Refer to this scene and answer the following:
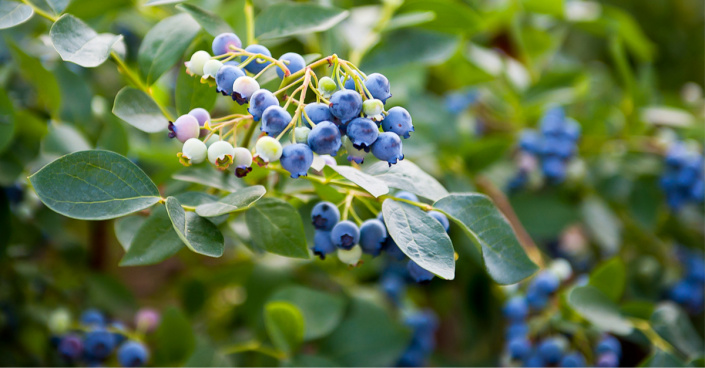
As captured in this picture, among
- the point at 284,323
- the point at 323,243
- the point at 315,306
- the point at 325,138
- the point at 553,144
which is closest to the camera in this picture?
the point at 325,138

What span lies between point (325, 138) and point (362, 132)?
3cm

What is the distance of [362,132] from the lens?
49cm

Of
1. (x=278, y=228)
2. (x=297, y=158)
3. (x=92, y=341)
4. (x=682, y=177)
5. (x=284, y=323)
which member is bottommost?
(x=92, y=341)

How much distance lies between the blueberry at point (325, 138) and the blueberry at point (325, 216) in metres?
0.10

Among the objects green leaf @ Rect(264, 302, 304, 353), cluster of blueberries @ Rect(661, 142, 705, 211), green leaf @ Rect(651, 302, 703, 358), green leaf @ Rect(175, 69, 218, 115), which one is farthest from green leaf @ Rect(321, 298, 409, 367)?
cluster of blueberries @ Rect(661, 142, 705, 211)

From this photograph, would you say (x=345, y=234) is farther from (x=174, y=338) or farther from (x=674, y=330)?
(x=674, y=330)

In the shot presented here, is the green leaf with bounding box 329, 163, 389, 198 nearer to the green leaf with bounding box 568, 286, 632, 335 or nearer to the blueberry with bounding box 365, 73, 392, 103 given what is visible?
the blueberry with bounding box 365, 73, 392, 103

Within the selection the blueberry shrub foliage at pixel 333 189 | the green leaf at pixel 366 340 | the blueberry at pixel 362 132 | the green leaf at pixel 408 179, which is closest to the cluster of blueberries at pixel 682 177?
the blueberry shrub foliage at pixel 333 189

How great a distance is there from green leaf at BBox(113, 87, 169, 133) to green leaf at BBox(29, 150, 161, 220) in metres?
0.08

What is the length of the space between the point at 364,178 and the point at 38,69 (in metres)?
0.55

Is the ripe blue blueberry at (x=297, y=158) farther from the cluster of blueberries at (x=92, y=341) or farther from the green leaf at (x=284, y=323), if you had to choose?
the cluster of blueberries at (x=92, y=341)

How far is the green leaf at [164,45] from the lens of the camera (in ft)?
2.09

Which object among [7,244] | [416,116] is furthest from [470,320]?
[7,244]

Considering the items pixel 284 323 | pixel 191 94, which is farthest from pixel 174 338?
pixel 191 94
